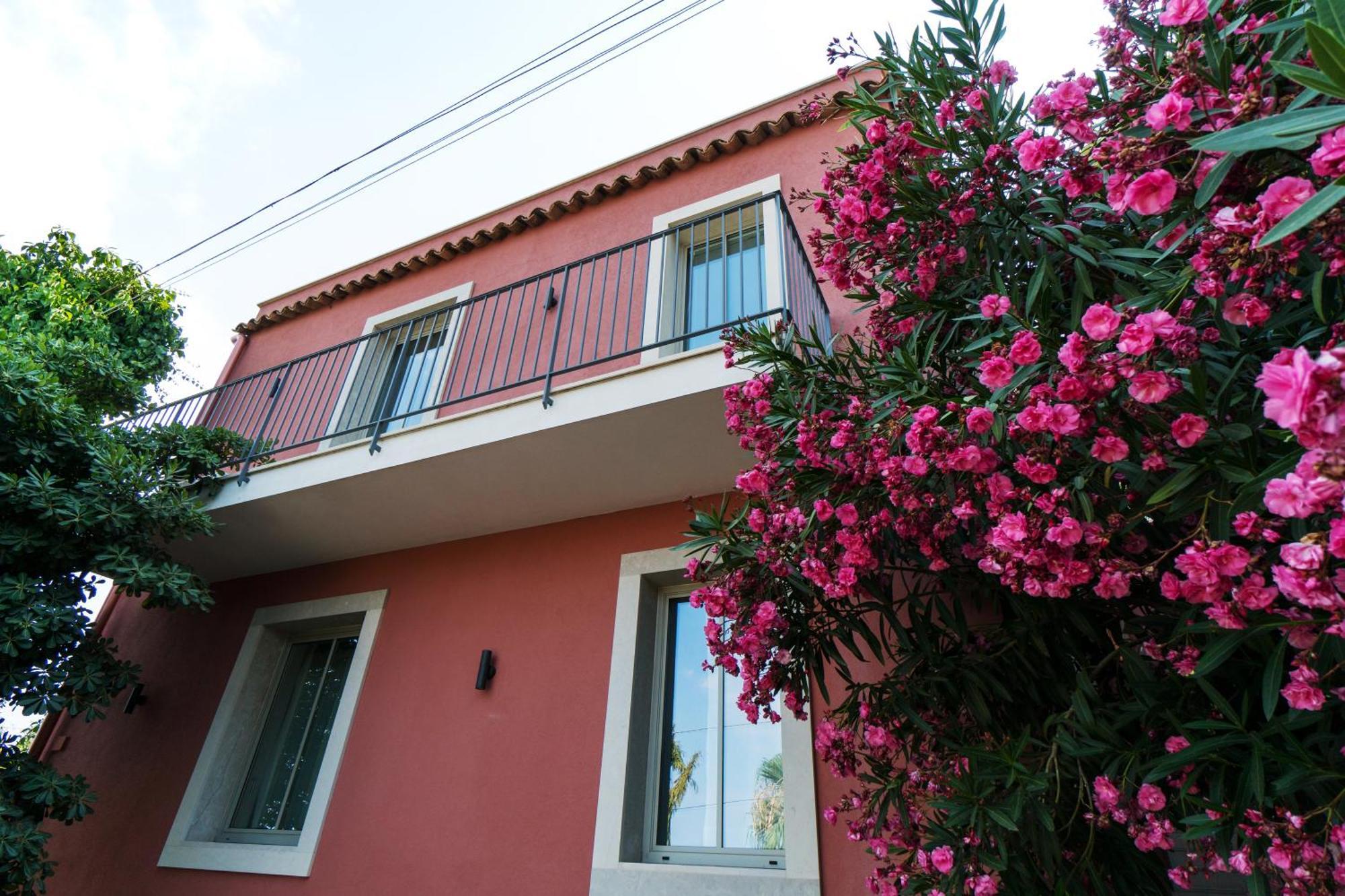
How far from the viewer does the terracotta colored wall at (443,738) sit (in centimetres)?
354

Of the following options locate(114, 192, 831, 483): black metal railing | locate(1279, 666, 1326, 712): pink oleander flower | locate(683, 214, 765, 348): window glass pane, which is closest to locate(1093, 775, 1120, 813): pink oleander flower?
locate(1279, 666, 1326, 712): pink oleander flower

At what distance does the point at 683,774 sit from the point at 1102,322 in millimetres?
3042

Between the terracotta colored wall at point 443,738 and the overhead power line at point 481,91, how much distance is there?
4159mm

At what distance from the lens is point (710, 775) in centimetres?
347

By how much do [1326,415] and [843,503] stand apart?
53.5 inches

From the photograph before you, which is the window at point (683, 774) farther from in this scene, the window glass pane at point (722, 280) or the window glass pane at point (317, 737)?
the window glass pane at point (317, 737)

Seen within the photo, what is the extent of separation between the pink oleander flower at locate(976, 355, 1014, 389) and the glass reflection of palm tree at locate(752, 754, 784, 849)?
2232 mm

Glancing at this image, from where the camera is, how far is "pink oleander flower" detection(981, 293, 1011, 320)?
1.83m

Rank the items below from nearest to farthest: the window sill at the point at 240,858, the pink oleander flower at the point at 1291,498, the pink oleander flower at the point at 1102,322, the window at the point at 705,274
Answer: the pink oleander flower at the point at 1291,498 → the pink oleander flower at the point at 1102,322 → the window sill at the point at 240,858 → the window at the point at 705,274

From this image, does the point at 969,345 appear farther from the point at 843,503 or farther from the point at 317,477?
the point at 317,477

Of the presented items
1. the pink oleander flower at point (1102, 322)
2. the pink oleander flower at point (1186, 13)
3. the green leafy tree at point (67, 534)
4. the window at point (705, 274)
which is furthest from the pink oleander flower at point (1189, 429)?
the green leafy tree at point (67, 534)

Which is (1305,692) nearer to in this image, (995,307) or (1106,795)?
(1106,795)

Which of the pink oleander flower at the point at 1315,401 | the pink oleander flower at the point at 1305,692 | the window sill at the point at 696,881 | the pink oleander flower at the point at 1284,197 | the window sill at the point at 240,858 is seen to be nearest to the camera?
the pink oleander flower at the point at 1315,401

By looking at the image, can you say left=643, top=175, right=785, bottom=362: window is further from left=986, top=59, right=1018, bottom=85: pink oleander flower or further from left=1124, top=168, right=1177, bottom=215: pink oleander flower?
left=1124, top=168, right=1177, bottom=215: pink oleander flower
